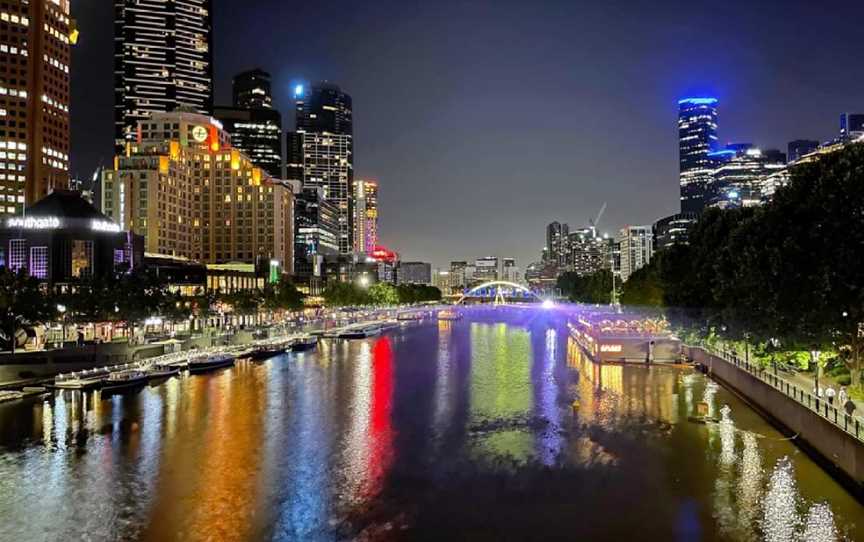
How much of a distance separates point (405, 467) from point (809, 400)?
21.0 meters

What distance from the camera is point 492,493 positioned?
102 ft

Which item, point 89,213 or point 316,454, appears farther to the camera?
point 89,213

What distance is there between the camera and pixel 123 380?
58250mm

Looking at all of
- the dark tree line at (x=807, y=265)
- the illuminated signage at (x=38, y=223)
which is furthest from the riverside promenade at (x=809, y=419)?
the illuminated signage at (x=38, y=223)

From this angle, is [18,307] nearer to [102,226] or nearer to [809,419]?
[102,226]

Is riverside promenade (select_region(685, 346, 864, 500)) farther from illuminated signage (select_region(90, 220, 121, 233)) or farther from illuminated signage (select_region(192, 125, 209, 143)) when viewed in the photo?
illuminated signage (select_region(192, 125, 209, 143))

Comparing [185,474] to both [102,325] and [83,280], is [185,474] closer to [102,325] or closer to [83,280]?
[102,325]

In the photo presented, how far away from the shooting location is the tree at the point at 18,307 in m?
62.5

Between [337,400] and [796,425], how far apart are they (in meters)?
32.6

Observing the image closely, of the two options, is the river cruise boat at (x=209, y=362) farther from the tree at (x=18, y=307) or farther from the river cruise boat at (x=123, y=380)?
the tree at (x=18, y=307)

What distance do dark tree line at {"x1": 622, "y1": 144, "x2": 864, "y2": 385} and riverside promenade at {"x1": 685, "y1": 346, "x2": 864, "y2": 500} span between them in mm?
3246

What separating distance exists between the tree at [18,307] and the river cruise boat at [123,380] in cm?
1081

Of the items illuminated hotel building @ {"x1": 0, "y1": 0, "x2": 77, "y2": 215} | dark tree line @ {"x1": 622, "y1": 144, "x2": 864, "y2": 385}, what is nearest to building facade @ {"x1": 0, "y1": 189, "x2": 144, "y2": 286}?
illuminated hotel building @ {"x1": 0, "y1": 0, "x2": 77, "y2": 215}

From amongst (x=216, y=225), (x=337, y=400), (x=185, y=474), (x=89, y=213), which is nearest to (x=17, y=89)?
(x=216, y=225)
